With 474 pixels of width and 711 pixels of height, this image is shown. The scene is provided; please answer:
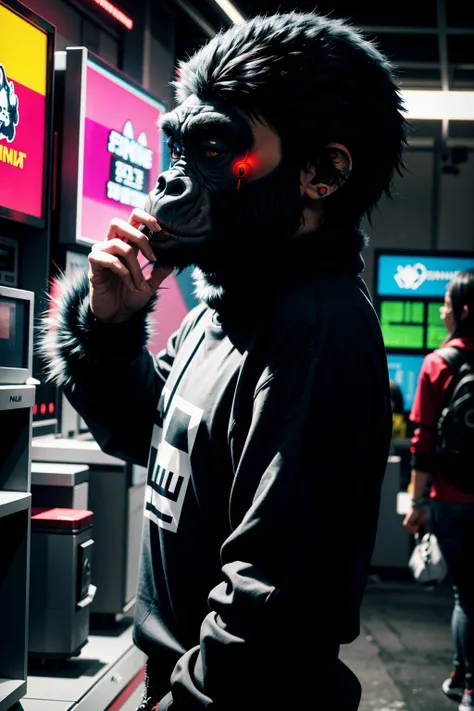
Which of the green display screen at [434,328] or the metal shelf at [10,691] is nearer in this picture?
the metal shelf at [10,691]

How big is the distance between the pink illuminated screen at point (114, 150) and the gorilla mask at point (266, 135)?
286 cm

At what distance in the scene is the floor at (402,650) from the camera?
357 centimetres

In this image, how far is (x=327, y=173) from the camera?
3.52ft

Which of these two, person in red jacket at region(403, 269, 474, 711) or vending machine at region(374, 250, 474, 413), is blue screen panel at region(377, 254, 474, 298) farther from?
person in red jacket at region(403, 269, 474, 711)

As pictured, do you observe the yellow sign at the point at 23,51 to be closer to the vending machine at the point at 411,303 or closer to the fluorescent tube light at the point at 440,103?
the fluorescent tube light at the point at 440,103

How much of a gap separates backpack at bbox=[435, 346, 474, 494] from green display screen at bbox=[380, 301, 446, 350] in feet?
14.2

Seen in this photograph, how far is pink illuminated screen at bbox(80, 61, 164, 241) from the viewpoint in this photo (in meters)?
3.92

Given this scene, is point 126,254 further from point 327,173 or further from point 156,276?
point 327,173

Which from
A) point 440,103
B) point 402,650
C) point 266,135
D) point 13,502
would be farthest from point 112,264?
point 440,103

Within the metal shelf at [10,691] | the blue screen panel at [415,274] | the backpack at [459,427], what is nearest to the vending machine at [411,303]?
the blue screen panel at [415,274]

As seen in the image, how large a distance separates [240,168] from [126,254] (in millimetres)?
186

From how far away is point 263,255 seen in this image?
108cm

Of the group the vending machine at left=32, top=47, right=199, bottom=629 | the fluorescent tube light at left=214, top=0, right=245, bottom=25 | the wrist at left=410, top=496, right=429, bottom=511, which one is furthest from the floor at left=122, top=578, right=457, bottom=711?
the fluorescent tube light at left=214, top=0, right=245, bottom=25

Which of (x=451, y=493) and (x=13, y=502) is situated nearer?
(x=13, y=502)
